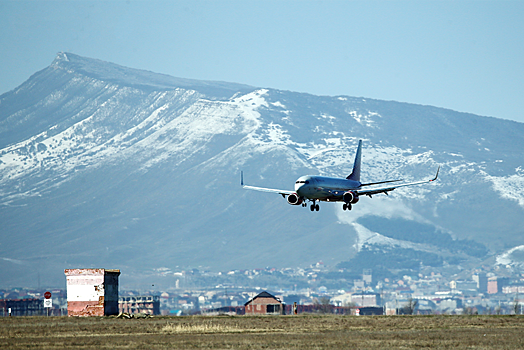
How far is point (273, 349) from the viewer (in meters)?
49.9

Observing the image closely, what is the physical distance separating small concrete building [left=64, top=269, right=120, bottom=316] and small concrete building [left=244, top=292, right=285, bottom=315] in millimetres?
93456

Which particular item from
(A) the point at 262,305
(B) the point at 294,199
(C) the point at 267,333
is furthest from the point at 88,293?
(A) the point at 262,305

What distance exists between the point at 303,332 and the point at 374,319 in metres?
15.7

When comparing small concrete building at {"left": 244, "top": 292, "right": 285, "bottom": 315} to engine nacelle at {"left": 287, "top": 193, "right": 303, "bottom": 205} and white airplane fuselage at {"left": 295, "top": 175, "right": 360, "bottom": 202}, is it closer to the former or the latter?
white airplane fuselage at {"left": 295, "top": 175, "right": 360, "bottom": 202}

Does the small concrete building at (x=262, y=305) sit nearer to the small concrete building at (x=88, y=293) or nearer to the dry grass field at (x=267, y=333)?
the small concrete building at (x=88, y=293)

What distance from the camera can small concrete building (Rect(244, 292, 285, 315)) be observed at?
178 m

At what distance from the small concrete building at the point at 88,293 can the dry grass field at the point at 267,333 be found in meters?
3.25

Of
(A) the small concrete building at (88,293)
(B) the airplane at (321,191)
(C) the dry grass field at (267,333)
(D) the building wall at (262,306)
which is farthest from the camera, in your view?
(D) the building wall at (262,306)

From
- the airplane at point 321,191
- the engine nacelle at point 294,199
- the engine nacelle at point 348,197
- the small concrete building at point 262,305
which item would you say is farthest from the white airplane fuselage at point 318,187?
the small concrete building at point 262,305

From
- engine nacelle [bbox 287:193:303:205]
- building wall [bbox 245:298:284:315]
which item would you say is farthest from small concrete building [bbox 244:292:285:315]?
engine nacelle [bbox 287:193:303:205]

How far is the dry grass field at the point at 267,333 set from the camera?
172ft

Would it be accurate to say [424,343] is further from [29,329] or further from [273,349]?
[29,329]

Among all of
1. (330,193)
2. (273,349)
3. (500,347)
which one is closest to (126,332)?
(273,349)

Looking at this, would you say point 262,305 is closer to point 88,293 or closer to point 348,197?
point 348,197
